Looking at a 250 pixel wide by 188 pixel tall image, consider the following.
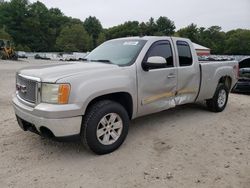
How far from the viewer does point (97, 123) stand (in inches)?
162

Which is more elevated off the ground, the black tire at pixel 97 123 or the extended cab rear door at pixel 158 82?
the extended cab rear door at pixel 158 82

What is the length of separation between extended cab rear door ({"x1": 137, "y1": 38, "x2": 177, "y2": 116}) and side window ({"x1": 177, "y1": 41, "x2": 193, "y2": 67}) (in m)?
0.26

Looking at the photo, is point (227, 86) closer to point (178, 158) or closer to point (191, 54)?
point (191, 54)

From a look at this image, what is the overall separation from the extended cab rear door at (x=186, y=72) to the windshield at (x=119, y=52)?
0.97 metres

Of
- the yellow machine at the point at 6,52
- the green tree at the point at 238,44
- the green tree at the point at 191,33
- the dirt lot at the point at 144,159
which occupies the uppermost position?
the green tree at the point at 191,33

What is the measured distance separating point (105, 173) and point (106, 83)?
4.30 feet

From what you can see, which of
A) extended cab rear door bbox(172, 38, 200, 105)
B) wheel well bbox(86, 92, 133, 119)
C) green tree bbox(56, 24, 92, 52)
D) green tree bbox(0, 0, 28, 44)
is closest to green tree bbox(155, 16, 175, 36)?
green tree bbox(56, 24, 92, 52)

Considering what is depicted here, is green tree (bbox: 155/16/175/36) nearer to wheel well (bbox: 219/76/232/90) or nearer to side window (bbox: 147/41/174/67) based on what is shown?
wheel well (bbox: 219/76/232/90)

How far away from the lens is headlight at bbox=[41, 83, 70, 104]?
380cm

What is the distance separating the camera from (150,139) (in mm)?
5008

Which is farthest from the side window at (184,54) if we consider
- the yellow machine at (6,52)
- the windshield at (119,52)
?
the yellow machine at (6,52)

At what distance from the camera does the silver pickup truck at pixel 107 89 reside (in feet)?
12.7

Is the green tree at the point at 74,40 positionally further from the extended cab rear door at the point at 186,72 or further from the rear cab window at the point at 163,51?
the rear cab window at the point at 163,51

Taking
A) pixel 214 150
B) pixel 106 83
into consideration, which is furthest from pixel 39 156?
pixel 214 150
